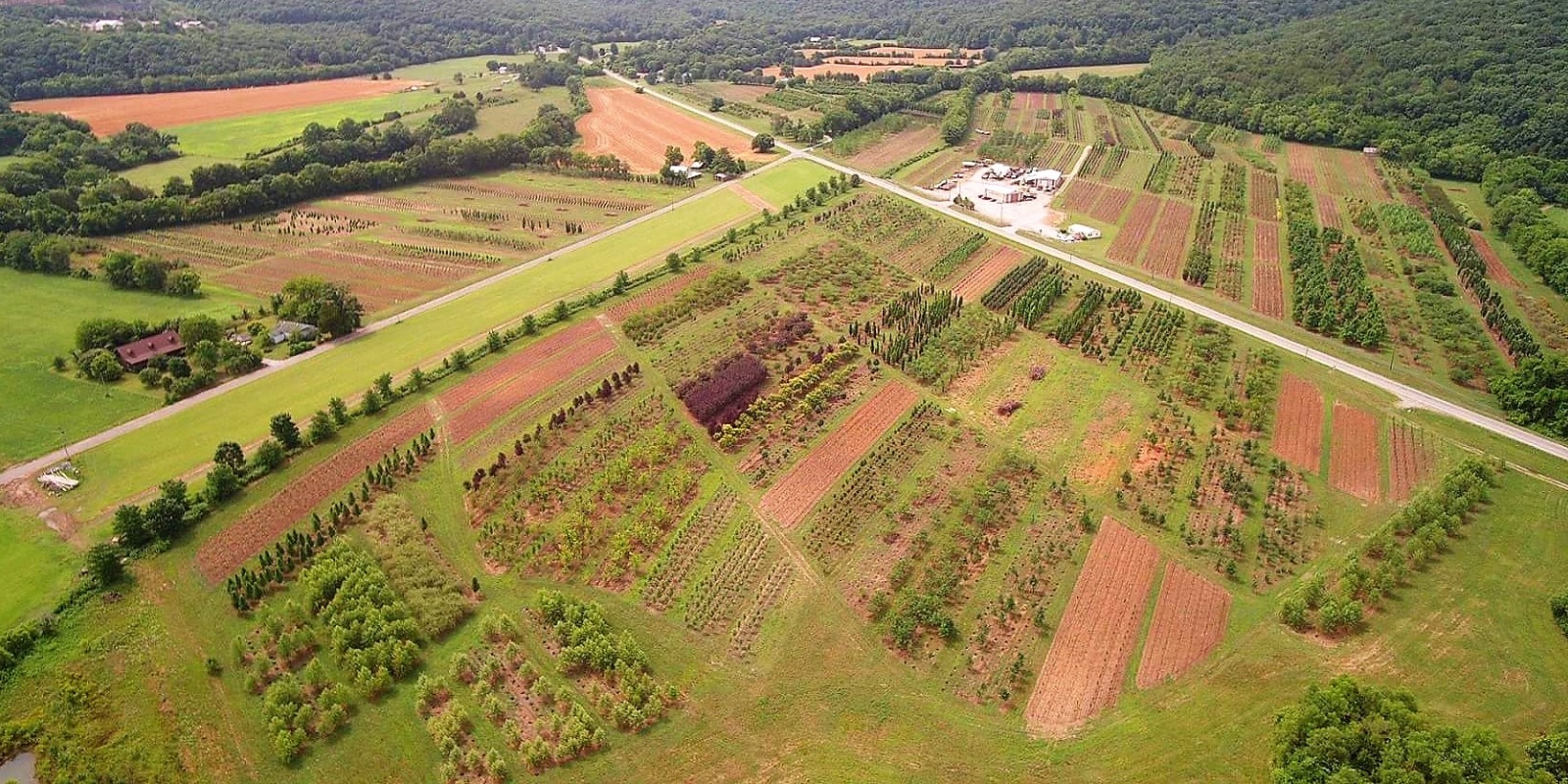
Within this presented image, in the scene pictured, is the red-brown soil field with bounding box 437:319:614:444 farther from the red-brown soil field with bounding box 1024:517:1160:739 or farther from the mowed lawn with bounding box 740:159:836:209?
the mowed lawn with bounding box 740:159:836:209

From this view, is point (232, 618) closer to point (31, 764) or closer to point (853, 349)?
point (31, 764)

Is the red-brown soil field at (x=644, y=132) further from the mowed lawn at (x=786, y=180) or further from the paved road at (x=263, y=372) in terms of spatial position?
the paved road at (x=263, y=372)

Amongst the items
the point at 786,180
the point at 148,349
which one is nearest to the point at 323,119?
the point at 786,180

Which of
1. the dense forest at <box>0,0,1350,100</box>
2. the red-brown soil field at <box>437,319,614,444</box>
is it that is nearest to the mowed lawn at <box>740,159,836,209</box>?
A: the red-brown soil field at <box>437,319,614,444</box>

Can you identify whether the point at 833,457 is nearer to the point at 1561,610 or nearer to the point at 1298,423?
the point at 1298,423

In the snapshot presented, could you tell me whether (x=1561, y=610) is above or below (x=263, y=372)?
below

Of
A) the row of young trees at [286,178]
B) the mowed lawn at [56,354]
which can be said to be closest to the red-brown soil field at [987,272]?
the row of young trees at [286,178]

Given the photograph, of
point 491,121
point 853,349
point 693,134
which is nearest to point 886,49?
point 693,134
